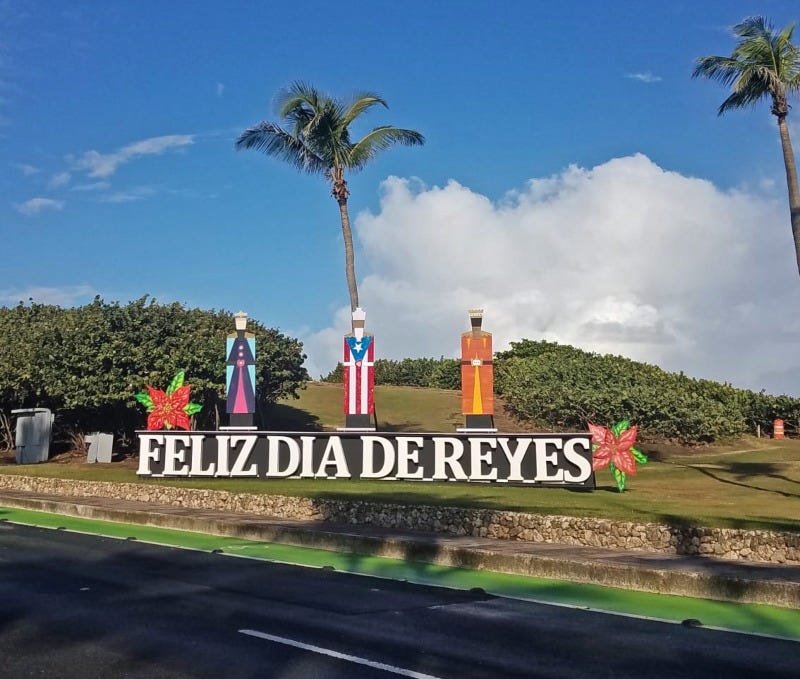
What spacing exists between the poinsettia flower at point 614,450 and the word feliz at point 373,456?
0.25m

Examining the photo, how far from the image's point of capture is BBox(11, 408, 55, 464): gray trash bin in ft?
124

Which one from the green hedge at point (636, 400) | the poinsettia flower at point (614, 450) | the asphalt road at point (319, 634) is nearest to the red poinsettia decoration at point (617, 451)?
the poinsettia flower at point (614, 450)

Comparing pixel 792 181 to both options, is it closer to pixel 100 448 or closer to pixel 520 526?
pixel 520 526

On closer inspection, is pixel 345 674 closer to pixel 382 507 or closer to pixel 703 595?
pixel 703 595

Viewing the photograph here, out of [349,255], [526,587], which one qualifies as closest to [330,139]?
[349,255]

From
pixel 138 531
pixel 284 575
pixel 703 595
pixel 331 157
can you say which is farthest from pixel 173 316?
pixel 703 595

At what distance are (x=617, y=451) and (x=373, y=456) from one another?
7.05 m

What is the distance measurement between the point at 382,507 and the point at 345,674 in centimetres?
1018

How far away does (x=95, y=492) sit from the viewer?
25.6 m

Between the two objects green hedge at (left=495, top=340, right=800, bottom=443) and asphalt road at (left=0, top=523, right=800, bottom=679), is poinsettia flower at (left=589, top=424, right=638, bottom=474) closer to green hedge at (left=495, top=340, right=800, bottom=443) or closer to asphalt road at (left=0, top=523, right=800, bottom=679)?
asphalt road at (left=0, top=523, right=800, bottom=679)

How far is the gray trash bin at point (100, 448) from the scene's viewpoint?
37.0 meters

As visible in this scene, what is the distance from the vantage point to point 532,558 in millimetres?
12852

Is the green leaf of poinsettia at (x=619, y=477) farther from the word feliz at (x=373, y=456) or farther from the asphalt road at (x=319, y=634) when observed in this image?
the asphalt road at (x=319, y=634)

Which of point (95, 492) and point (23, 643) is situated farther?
point (95, 492)
